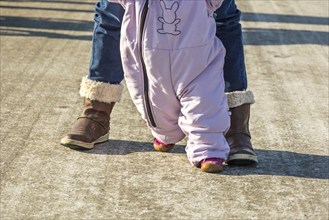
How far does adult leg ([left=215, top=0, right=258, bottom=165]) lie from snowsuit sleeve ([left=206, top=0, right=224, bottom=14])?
0.75 ft

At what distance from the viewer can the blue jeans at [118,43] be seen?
468cm

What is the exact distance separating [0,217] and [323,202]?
1.31m

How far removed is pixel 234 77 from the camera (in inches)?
188

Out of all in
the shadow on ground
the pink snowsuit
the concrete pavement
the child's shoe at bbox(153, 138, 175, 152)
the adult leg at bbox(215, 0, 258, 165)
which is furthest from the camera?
the child's shoe at bbox(153, 138, 175, 152)

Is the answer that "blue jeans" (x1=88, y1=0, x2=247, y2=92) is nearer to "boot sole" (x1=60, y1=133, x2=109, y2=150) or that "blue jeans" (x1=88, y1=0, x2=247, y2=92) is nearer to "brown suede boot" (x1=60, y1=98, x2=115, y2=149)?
"brown suede boot" (x1=60, y1=98, x2=115, y2=149)

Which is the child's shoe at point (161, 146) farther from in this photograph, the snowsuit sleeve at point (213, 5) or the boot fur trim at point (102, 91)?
the snowsuit sleeve at point (213, 5)

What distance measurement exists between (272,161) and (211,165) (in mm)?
389

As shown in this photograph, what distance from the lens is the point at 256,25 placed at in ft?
29.4

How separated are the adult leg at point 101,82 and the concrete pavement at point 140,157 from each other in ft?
0.26

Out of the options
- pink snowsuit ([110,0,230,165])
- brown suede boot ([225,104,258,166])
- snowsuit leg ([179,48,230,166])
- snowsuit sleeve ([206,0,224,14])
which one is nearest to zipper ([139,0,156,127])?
pink snowsuit ([110,0,230,165])

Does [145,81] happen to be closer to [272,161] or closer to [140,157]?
[140,157]

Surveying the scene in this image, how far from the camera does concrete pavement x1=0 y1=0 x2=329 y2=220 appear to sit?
3.98 m

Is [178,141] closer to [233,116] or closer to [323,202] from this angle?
[233,116]

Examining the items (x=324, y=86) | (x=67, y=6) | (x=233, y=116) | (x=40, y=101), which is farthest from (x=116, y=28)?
(x=67, y=6)
